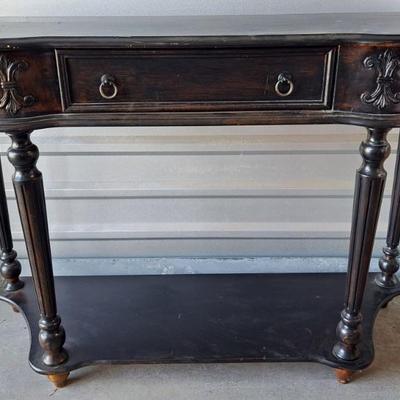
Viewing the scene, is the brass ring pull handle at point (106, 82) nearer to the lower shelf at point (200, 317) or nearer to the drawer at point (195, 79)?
the drawer at point (195, 79)

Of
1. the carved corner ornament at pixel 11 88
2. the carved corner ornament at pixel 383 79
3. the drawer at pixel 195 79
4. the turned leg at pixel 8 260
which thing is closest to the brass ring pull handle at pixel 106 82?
the drawer at pixel 195 79

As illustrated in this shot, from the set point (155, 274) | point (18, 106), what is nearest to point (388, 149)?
point (18, 106)

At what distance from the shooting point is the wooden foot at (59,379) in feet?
3.48

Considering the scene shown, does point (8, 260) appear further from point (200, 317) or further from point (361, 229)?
point (361, 229)

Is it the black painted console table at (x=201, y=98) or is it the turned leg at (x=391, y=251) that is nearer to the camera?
the black painted console table at (x=201, y=98)

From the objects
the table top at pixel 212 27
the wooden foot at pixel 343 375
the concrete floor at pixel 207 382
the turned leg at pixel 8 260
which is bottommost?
the concrete floor at pixel 207 382

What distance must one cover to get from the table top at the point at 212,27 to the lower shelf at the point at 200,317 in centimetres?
65

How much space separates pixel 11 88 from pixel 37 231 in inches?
10.8

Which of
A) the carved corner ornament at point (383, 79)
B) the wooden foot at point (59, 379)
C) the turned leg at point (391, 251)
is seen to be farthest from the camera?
the turned leg at point (391, 251)

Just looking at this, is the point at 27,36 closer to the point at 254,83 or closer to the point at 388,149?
the point at 254,83

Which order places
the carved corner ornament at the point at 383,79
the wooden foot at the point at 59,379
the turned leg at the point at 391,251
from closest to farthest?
the carved corner ornament at the point at 383,79
the wooden foot at the point at 59,379
the turned leg at the point at 391,251

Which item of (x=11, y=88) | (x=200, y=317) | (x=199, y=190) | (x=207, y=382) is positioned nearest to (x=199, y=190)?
(x=199, y=190)

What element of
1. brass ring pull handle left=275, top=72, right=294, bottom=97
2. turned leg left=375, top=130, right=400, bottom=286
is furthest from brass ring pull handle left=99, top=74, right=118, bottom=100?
turned leg left=375, top=130, right=400, bottom=286

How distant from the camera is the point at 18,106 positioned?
31.3 inches
